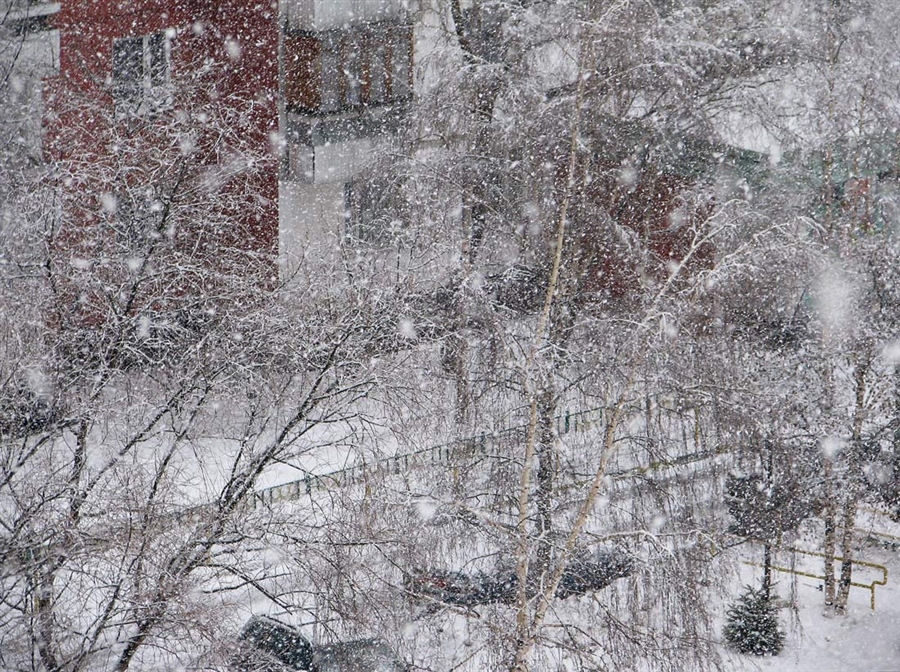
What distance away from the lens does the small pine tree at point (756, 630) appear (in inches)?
428

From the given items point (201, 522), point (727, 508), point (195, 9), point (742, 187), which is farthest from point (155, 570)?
point (195, 9)

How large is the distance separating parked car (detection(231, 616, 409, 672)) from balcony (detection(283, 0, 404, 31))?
10648mm

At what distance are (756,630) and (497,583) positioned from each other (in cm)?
510

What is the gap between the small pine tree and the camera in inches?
428

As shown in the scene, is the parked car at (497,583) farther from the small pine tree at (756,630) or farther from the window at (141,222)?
the small pine tree at (756,630)

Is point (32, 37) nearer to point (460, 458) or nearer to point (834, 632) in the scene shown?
point (460, 458)

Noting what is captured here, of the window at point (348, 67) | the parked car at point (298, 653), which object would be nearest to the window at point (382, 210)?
the parked car at point (298, 653)

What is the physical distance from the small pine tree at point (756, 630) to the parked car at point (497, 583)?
424cm

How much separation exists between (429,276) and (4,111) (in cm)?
1003

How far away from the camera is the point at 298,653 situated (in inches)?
296

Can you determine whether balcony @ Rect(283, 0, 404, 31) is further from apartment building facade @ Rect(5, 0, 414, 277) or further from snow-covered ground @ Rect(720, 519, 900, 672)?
snow-covered ground @ Rect(720, 519, 900, 672)

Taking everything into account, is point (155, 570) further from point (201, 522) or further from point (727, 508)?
point (727, 508)

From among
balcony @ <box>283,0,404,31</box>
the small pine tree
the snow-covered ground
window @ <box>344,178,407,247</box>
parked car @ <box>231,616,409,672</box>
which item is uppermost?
balcony @ <box>283,0,404,31</box>

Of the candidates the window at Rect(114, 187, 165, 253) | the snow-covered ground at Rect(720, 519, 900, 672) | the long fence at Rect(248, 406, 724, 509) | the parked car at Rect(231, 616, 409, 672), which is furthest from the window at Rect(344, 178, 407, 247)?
the snow-covered ground at Rect(720, 519, 900, 672)
